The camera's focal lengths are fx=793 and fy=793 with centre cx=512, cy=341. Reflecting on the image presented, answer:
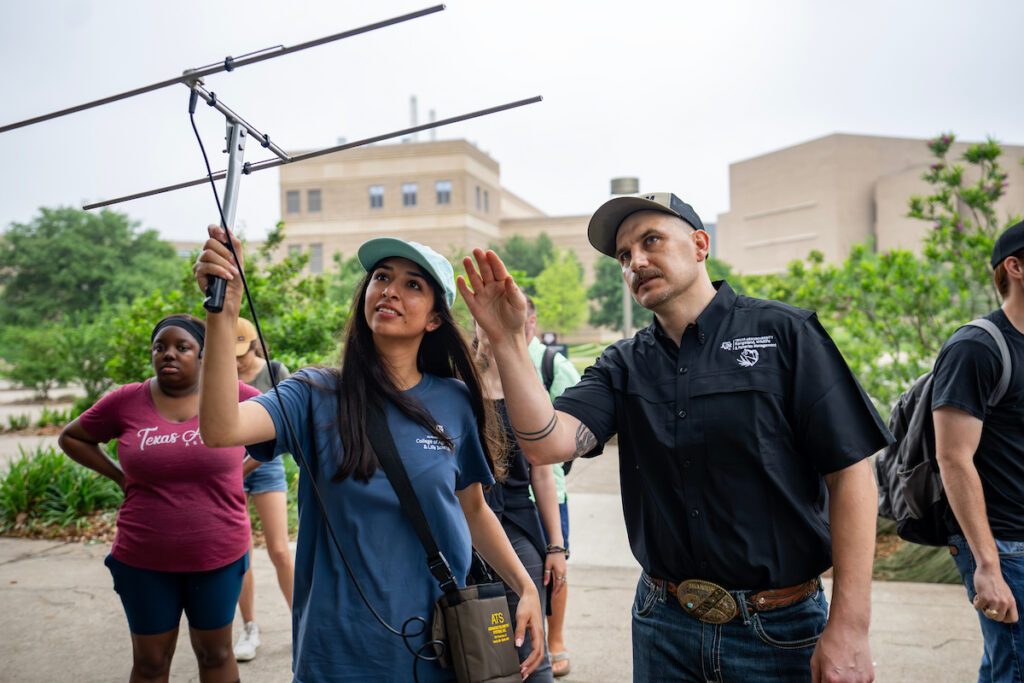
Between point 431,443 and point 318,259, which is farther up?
point 318,259

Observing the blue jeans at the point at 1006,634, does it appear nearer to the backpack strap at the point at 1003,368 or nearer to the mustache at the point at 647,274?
the backpack strap at the point at 1003,368

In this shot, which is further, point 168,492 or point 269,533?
point 269,533

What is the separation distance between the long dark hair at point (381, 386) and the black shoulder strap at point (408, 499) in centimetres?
3

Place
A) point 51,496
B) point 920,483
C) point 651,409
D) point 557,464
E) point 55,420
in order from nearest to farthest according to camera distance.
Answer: point 651,409 → point 920,483 → point 557,464 → point 51,496 → point 55,420

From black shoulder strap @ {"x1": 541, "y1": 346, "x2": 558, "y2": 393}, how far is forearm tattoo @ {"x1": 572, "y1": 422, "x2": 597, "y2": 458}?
184 centimetres

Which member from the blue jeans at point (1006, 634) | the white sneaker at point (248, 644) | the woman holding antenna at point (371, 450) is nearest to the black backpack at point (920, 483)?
the blue jeans at point (1006, 634)

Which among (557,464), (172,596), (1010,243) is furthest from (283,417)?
(1010,243)

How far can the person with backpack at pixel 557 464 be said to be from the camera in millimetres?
4355

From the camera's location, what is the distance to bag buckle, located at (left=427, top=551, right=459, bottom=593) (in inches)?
87.8

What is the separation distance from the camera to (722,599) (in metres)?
2.21

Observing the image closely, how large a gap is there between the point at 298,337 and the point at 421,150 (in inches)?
2366

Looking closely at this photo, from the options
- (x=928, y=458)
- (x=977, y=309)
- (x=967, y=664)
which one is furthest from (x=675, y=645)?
(x=977, y=309)

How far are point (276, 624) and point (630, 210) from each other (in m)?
4.42

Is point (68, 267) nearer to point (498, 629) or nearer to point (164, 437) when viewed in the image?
point (164, 437)
